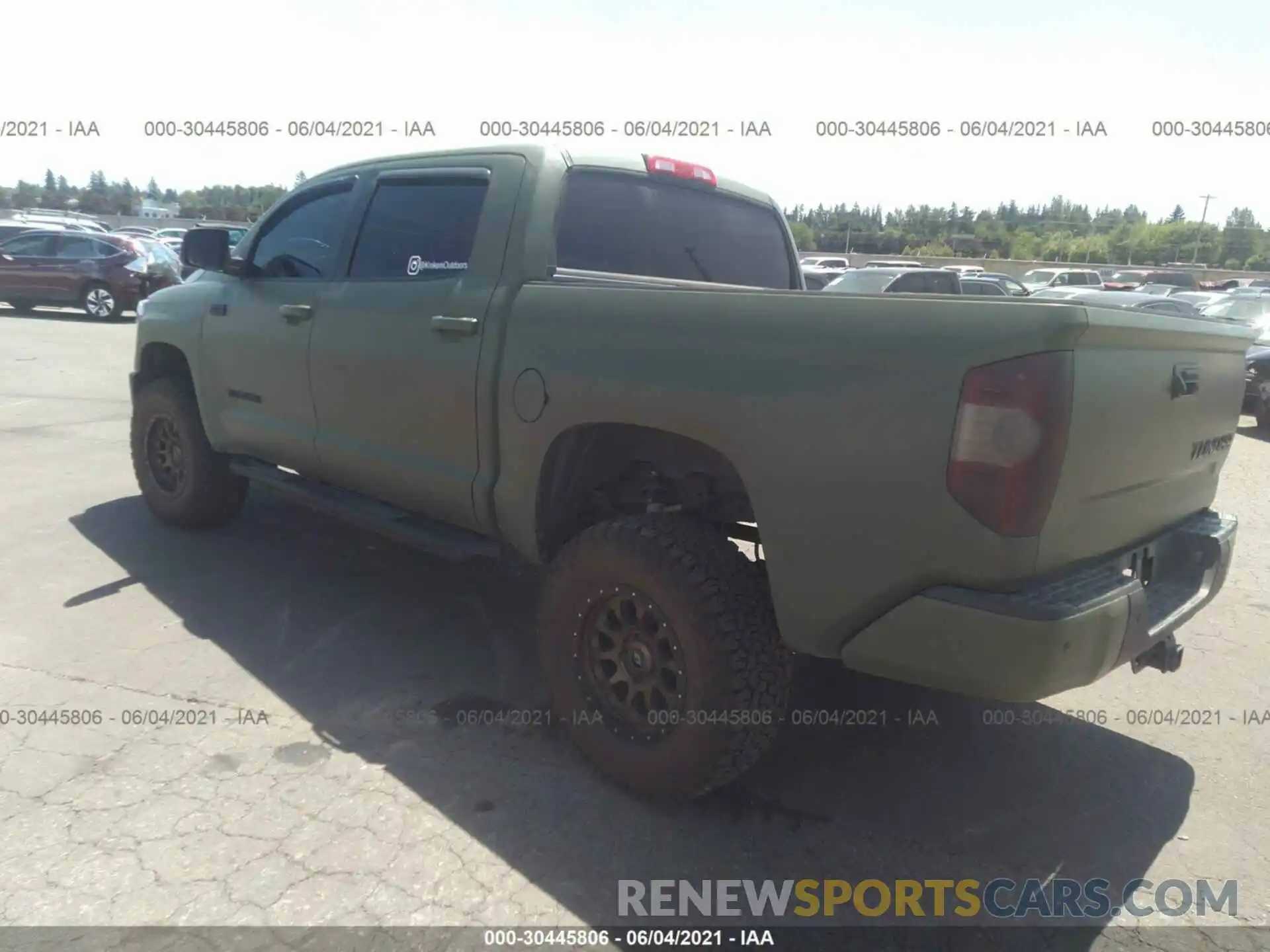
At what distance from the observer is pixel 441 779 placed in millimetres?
2988

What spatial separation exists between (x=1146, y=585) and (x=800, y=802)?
4.08 ft

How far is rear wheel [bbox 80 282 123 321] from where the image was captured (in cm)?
1769

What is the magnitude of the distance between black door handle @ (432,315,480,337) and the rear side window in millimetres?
409

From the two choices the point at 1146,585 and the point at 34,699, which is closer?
the point at 1146,585

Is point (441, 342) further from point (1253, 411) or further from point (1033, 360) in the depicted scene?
point (1253, 411)

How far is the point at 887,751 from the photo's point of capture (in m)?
3.29

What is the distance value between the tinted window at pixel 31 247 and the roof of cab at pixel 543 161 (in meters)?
16.5

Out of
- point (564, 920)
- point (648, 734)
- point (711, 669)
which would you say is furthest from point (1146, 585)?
point (564, 920)

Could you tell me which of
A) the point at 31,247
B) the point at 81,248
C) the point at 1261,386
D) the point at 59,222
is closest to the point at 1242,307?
the point at 1261,386

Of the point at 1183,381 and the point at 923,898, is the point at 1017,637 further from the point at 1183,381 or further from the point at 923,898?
the point at 1183,381

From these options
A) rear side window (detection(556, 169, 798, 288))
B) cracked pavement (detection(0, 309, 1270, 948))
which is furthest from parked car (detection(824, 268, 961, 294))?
cracked pavement (detection(0, 309, 1270, 948))

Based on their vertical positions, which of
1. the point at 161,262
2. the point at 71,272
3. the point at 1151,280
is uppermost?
the point at 161,262

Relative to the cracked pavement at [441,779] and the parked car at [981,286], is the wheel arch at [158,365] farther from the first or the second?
the parked car at [981,286]

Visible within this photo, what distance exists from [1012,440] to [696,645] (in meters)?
1.04
